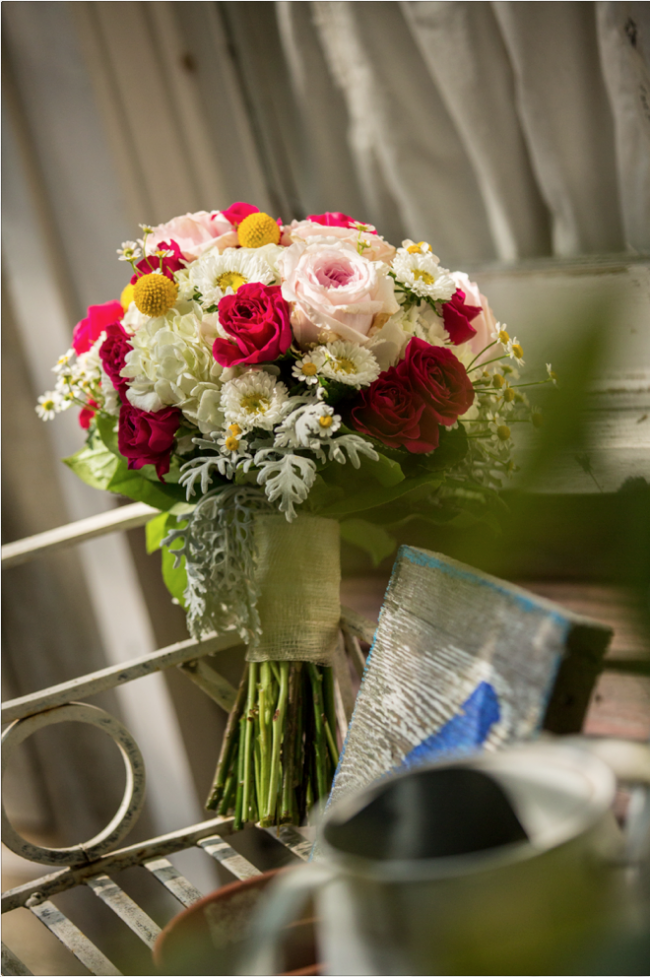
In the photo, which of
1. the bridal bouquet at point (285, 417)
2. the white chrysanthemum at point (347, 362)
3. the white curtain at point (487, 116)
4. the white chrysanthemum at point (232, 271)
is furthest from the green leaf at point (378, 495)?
the white curtain at point (487, 116)

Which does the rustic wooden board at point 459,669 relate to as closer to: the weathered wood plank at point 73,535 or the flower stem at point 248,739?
the flower stem at point 248,739

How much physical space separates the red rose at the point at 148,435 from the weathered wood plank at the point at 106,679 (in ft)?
1.01

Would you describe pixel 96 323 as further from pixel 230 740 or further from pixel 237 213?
pixel 230 740

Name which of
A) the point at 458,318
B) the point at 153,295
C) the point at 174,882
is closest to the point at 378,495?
the point at 458,318

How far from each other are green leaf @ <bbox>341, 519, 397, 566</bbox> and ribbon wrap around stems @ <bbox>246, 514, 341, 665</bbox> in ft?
0.36

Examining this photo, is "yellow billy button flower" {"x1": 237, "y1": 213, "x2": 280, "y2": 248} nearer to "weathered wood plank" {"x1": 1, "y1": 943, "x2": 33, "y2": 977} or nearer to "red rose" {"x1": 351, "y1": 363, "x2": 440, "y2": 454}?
"red rose" {"x1": 351, "y1": 363, "x2": 440, "y2": 454}

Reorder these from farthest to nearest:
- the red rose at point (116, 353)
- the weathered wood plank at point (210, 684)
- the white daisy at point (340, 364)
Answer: the weathered wood plank at point (210, 684), the red rose at point (116, 353), the white daisy at point (340, 364)

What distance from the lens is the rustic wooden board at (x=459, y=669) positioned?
0.40 meters

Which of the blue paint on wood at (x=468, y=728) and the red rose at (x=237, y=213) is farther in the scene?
the red rose at (x=237, y=213)

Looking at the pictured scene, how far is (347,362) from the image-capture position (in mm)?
650

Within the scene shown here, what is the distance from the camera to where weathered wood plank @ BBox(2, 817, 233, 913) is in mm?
883

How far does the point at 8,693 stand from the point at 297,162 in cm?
118

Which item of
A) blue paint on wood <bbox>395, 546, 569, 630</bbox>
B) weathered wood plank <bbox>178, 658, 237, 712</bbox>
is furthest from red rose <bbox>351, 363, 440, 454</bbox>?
weathered wood plank <bbox>178, 658, 237, 712</bbox>

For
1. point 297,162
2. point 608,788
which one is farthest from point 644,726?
point 297,162
